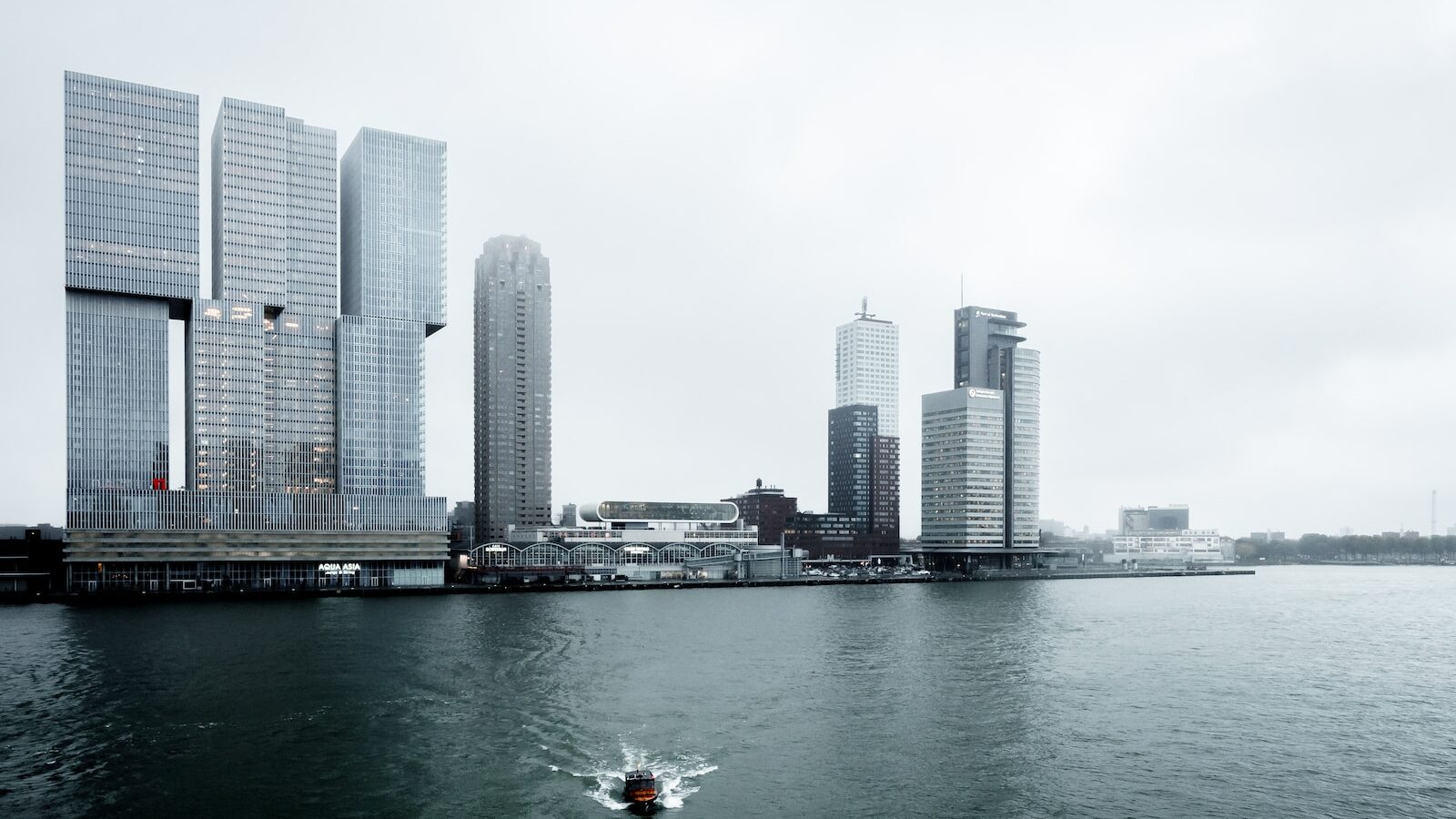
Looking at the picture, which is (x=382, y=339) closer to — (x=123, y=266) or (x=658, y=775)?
(x=123, y=266)

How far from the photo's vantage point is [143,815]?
139ft

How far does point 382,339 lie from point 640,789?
168 metres

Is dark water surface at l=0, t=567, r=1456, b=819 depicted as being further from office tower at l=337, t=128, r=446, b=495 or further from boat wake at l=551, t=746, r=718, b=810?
office tower at l=337, t=128, r=446, b=495

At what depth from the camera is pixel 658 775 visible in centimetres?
4769

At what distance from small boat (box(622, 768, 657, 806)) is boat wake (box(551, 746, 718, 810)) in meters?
0.44

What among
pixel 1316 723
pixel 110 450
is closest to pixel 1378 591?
pixel 1316 723

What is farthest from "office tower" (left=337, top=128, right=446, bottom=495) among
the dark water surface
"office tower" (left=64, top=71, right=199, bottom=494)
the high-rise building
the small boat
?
the small boat

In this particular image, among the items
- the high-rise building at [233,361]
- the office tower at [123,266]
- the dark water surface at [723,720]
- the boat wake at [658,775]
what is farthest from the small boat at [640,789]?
the office tower at [123,266]

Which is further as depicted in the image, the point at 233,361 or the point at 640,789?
the point at 233,361

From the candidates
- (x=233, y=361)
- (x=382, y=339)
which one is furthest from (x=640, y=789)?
(x=233, y=361)

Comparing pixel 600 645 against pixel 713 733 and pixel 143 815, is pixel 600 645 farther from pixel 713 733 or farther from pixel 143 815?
pixel 143 815

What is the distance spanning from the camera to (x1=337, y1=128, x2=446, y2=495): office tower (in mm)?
192250

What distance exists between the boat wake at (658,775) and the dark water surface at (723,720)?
0.83 feet

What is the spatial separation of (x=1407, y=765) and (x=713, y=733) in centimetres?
3829
